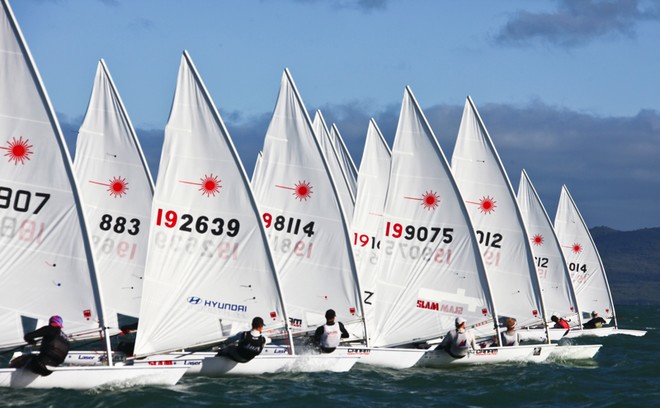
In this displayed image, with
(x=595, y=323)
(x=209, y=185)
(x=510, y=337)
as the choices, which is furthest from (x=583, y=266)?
(x=209, y=185)

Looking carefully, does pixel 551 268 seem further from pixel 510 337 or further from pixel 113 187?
pixel 113 187

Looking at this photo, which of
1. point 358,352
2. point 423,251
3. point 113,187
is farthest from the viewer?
point 113,187

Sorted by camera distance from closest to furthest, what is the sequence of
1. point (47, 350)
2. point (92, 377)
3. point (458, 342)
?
point (47, 350)
point (92, 377)
point (458, 342)

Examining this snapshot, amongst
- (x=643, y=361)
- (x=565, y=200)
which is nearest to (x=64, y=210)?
(x=643, y=361)

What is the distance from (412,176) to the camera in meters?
29.7

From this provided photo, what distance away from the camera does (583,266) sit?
5181 centimetres

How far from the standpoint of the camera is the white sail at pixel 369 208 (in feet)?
113

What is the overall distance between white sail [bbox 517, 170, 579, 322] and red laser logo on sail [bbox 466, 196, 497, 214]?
9.94 m

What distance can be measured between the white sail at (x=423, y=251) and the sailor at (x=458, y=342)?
6.63 ft

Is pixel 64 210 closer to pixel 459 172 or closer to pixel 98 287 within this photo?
pixel 98 287

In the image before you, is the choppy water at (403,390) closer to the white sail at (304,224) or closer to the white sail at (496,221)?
the white sail at (304,224)

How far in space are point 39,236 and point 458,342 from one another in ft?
37.0

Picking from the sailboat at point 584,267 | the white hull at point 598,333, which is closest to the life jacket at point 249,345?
the white hull at point 598,333

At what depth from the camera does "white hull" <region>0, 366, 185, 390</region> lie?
2036 centimetres
